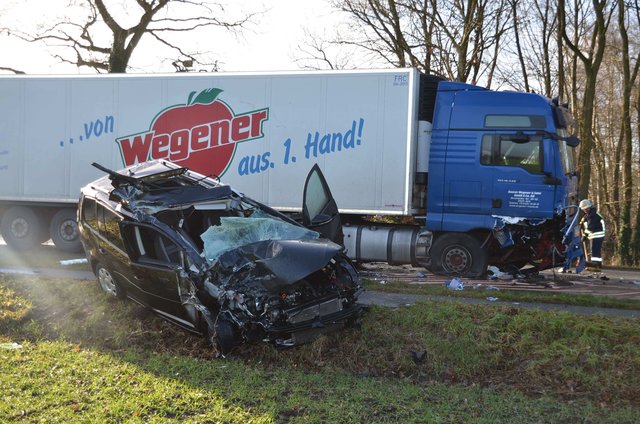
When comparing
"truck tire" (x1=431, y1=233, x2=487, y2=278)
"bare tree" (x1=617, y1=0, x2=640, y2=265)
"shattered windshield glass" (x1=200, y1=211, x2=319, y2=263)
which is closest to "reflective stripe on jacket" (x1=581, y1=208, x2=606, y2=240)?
"truck tire" (x1=431, y1=233, x2=487, y2=278)

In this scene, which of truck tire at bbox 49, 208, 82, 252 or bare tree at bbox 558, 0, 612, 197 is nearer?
truck tire at bbox 49, 208, 82, 252

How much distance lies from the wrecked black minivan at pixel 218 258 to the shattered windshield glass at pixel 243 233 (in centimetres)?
1

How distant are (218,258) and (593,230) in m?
10.4

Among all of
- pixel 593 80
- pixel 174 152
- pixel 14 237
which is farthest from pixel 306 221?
pixel 593 80

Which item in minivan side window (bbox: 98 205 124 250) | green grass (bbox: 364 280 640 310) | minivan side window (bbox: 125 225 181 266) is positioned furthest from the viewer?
green grass (bbox: 364 280 640 310)

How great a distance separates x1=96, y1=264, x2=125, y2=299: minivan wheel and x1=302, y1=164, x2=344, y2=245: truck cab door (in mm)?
2509

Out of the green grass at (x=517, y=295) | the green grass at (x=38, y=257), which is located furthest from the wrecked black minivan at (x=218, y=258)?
the green grass at (x=38, y=257)

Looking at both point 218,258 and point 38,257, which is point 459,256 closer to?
point 218,258

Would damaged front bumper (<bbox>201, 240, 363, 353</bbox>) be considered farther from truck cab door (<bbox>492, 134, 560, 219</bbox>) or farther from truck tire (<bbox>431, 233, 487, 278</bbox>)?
truck cab door (<bbox>492, 134, 560, 219</bbox>)

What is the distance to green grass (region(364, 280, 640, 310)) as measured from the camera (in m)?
8.88

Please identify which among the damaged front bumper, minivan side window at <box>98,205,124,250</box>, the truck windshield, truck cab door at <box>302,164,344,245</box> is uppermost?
the truck windshield

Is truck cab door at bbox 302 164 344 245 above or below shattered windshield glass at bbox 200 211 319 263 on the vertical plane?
above

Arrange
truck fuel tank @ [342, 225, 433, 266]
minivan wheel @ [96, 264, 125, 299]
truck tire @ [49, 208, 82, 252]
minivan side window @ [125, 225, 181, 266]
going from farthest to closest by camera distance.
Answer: truck tire @ [49, 208, 82, 252]
truck fuel tank @ [342, 225, 433, 266]
minivan wheel @ [96, 264, 125, 299]
minivan side window @ [125, 225, 181, 266]

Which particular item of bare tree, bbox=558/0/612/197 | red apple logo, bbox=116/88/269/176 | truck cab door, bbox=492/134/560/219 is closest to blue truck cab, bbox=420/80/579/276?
truck cab door, bbox=492/134/560/219
